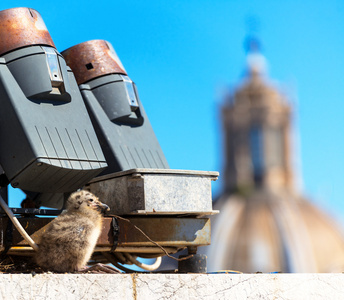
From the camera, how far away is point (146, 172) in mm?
7738

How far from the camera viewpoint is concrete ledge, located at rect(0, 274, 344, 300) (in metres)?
6.64

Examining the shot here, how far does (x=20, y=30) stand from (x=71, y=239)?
2004 mm

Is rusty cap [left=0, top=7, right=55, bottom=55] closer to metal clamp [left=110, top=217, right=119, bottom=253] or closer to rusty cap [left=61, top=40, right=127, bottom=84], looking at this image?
rusty cap [left=61, top=40, right=127, bottom=84]

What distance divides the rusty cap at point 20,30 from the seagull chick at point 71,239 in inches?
60.8

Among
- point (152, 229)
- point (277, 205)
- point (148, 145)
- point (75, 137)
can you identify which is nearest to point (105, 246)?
point (152, 229)

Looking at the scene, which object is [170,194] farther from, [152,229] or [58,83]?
[58,83]

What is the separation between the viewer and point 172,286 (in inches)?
277

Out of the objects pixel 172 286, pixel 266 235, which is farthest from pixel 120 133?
pixel 266 235

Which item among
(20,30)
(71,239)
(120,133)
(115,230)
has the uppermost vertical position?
(20,30)

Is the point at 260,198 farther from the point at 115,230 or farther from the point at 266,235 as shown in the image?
the point at 115,230

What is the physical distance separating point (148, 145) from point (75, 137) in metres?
1.33

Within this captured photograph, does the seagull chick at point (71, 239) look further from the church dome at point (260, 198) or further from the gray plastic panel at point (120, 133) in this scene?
the church dome at point (260, 198)

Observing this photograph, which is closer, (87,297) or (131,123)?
(87,297)

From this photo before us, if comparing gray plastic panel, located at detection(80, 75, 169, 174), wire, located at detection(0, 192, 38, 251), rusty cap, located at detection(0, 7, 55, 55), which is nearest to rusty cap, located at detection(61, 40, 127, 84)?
gray plastic panel, located at detection(80, 75, 169, 174)
